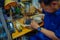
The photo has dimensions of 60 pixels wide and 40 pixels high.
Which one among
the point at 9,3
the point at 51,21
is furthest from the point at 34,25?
the point at 9,3

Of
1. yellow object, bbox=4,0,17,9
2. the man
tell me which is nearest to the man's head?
the man

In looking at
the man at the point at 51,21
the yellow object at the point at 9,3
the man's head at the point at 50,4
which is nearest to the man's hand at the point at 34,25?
the man at the point at 51,21

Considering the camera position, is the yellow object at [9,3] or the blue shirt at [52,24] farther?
the yellow object at [9,3]

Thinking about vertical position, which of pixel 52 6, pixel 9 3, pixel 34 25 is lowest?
pixel 34 25

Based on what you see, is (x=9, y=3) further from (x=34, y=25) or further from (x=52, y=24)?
(x=52, y=24)

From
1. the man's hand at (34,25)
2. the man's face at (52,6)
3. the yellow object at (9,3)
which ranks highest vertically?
the man's face at (52,6)

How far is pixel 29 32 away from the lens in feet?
6.93

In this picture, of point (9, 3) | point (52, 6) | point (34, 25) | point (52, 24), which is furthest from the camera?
point (9, 3)

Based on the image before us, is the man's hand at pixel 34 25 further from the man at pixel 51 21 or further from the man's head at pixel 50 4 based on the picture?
the man's head at pixel 50 4

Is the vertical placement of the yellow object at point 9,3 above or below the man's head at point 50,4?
below

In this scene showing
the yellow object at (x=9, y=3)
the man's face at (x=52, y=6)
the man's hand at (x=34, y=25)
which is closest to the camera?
the man's face at (x=52, y=6)

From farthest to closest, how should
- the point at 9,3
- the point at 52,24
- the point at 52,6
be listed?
the point at 9,3, the point at 52,24, the point at 52,6

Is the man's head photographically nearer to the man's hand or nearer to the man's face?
the man's face

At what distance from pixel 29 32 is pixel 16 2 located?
1.92 feet
